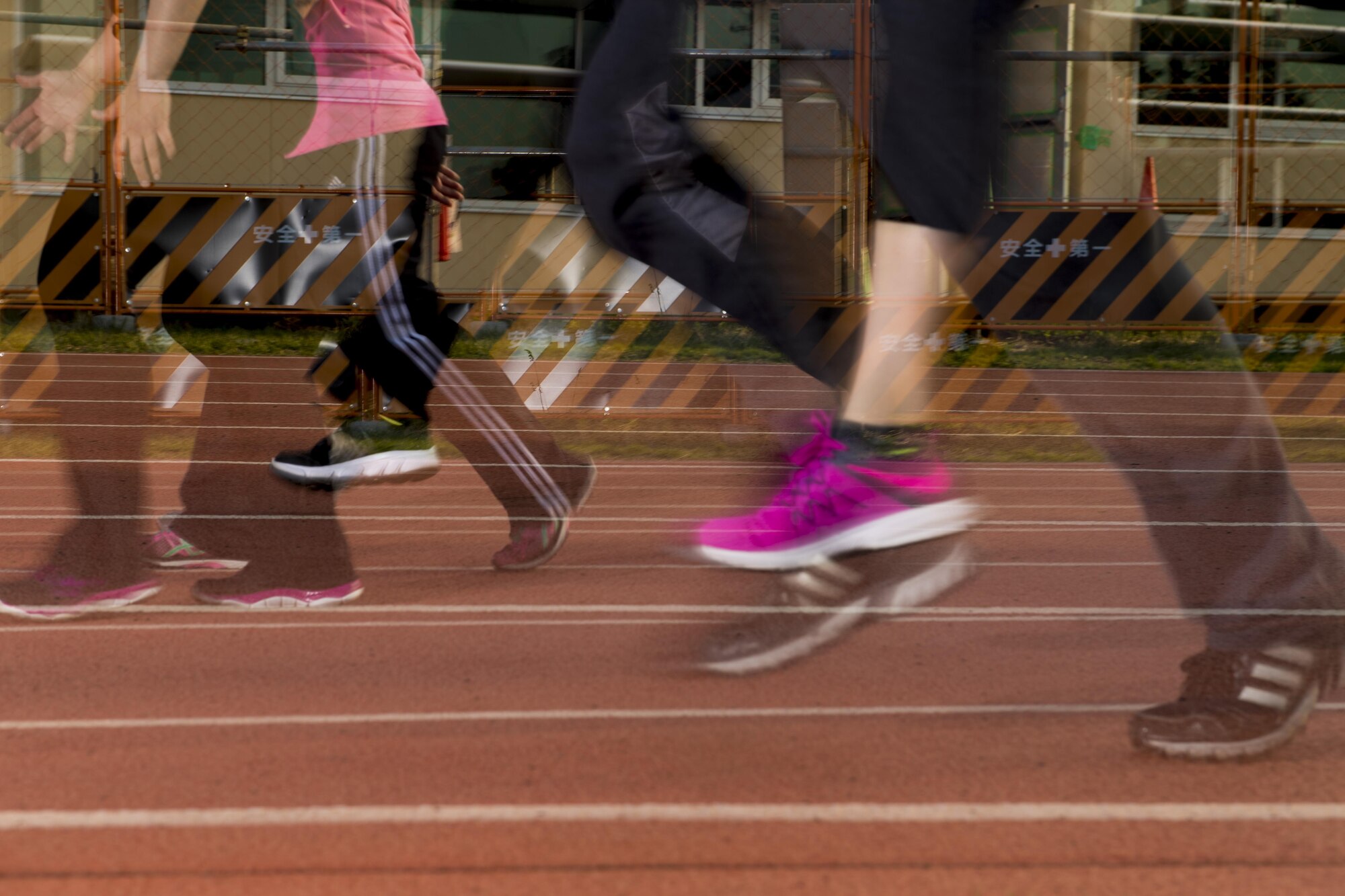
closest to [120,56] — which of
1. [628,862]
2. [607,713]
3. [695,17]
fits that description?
[695,17]

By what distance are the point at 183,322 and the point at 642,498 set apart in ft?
17.9

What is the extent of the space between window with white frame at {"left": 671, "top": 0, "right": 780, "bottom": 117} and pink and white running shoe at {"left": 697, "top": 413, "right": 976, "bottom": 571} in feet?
26.4

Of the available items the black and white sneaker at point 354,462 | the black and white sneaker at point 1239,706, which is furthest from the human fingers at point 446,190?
the black and white sneaker at point 1239,706

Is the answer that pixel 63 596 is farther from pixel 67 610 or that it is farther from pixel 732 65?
pixel 732 65

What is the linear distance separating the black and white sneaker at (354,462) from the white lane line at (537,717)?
1.23 m

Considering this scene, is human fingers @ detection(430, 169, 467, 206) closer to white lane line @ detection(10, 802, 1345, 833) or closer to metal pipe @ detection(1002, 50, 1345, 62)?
white lane line @ detection(10, 802, 1345, 833)

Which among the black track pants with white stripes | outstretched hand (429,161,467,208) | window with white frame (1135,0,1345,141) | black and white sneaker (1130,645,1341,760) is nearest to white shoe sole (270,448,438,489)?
the black track pants with white stripes

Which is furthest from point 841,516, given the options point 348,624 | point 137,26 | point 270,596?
point 137,26

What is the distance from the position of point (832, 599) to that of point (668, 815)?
0.70 meters

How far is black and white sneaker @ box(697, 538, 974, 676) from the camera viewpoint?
2.19 meters

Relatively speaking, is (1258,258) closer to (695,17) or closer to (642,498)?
(695,17)

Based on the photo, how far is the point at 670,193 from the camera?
2.38m

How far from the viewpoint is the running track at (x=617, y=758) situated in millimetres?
1471

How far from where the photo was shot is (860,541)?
215cm
